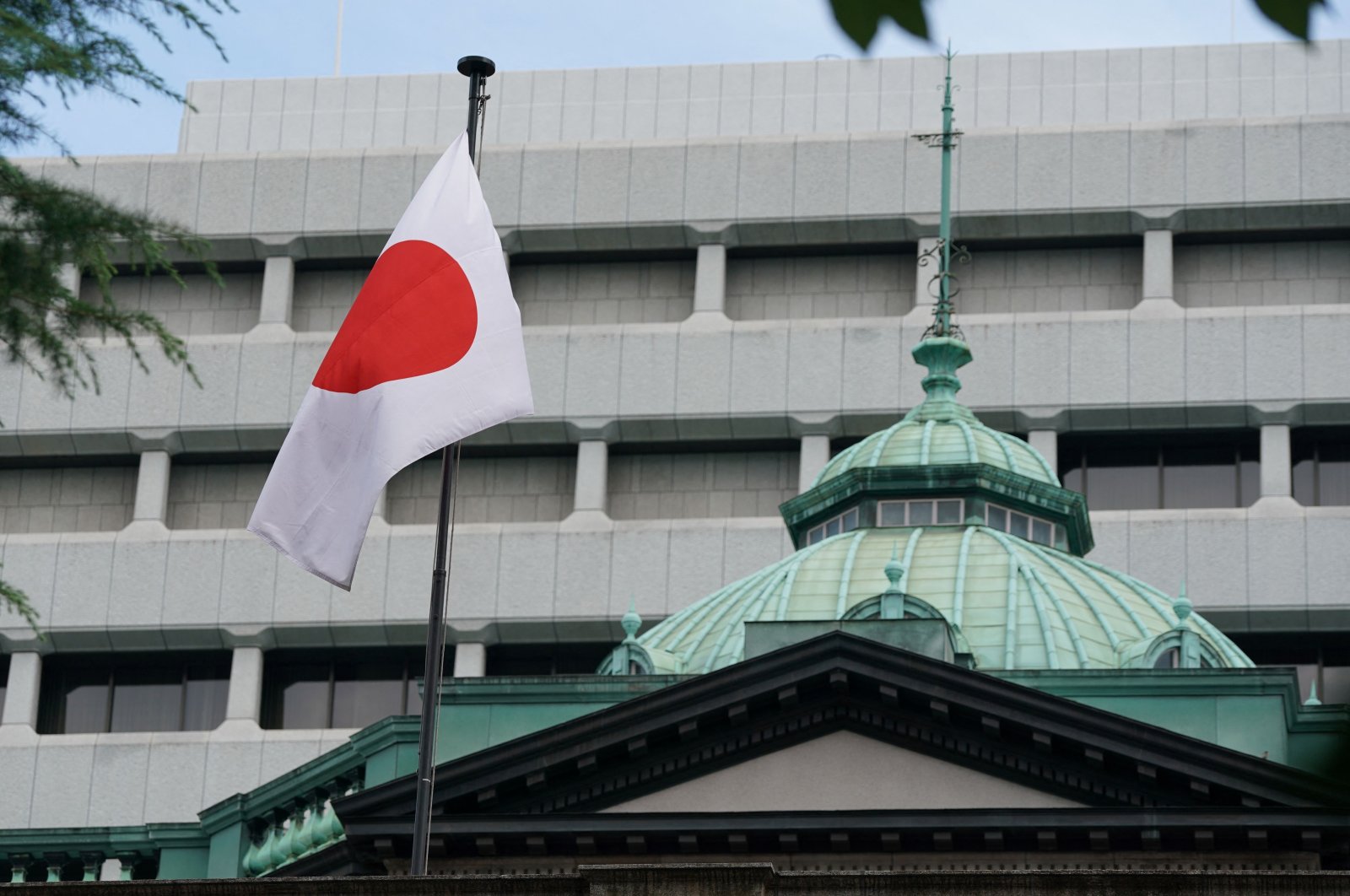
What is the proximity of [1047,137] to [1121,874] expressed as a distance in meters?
45.7

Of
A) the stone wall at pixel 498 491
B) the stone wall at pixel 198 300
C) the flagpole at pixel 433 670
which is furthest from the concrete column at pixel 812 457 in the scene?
the flagpole at pixel 433 670

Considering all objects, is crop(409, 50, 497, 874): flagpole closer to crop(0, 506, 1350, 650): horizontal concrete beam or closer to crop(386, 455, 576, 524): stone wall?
crop(0, 506, 1350, 650): horizontal concrete beam

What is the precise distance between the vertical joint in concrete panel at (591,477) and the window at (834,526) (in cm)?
1713

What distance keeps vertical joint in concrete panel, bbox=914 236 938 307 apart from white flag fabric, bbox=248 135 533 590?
38097 mm

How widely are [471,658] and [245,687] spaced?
206 inches

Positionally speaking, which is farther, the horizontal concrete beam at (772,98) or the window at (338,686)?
the horizontal concrete beam at (772,98)

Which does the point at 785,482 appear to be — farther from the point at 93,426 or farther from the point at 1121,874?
the point at 1121,874

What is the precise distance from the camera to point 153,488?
200ft

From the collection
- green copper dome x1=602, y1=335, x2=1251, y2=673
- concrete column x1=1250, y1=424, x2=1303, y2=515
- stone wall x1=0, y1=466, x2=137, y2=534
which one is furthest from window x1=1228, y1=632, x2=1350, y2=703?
stone wall x1=0, y1=466, x2=137, y2=534

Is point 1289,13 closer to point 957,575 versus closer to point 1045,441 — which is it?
point 957,575

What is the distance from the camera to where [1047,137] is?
59406 millimetres

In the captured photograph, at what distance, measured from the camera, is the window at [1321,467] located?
57.6m

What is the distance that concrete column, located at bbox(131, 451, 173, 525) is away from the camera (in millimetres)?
60594

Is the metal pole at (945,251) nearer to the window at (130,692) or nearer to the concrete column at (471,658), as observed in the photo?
the concrete column at (471,658)
